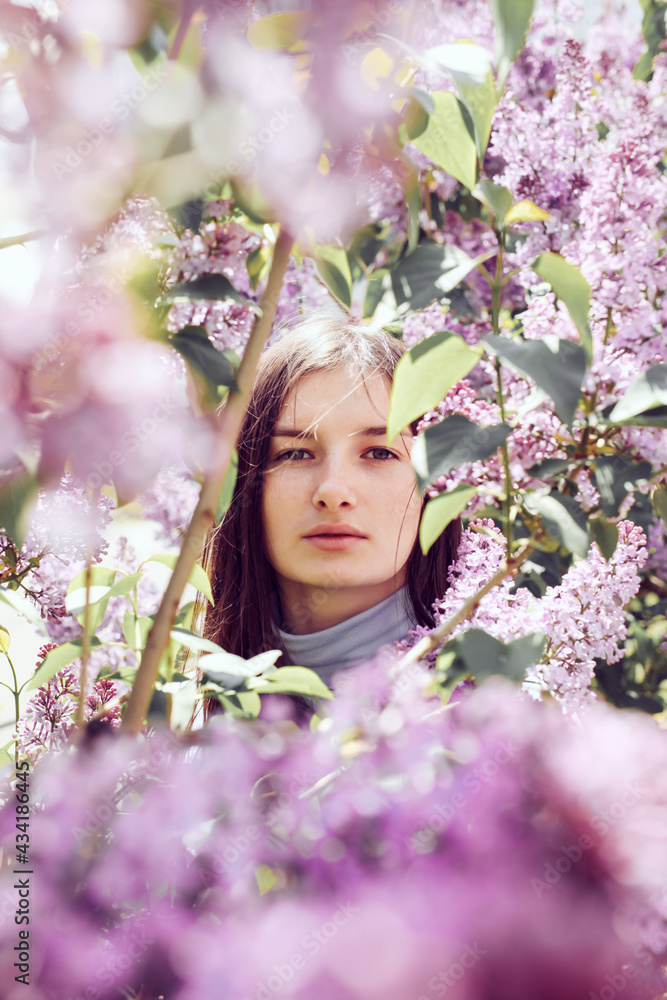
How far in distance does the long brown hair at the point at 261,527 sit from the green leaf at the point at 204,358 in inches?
21.6

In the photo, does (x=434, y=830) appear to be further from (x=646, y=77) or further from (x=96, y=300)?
(x=646, y=77)

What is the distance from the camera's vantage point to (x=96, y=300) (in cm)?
23

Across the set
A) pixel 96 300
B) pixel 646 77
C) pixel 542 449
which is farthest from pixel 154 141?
pixel 646 77

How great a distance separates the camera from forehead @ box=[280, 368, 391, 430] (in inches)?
31.2

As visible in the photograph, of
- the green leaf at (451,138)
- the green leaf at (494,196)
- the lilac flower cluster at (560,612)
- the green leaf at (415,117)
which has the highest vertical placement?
the green leaf at (415,117)

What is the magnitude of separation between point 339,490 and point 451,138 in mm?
434

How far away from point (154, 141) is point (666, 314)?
0.34 meters

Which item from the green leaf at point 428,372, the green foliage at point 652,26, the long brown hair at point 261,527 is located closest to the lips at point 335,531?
the long brown hair at point 261,527
